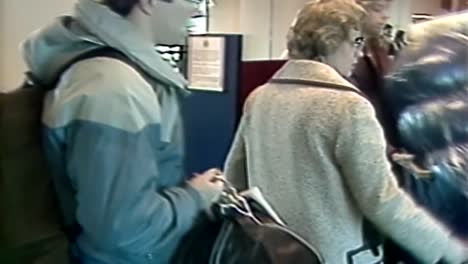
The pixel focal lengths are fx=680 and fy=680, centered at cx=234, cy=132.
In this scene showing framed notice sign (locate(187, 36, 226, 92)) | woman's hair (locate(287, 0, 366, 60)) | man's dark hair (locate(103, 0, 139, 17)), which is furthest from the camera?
framed notice sign (locate(187, 36, 226, 92))

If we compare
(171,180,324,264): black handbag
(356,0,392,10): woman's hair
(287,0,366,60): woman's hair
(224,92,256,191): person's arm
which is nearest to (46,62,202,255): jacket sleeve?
(171,180,324,264): black handbag

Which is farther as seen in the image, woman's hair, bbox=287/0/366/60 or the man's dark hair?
woman's hair, bbox=287/0/366/60

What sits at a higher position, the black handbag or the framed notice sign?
the black handbag

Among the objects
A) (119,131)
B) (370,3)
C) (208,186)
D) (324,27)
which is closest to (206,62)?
(370,3)

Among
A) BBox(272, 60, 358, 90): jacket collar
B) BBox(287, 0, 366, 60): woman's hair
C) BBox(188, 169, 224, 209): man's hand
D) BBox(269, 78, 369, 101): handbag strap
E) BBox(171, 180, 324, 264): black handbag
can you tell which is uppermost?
BBox(287, 0, 366, 60): woman's hair

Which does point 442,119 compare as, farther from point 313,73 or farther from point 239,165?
point 239,165

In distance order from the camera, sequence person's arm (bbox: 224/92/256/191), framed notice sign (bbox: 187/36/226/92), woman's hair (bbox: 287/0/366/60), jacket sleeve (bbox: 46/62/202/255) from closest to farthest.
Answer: jacket sleeve (bbox: 46/62/202/255)
woman's hair (bbox: 287/0/366/60)
person's arm (bbox: 224/92/256/191)
framed notice sign (bbox: 187/36/226/92)

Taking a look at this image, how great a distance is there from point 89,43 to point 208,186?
1.04 feet

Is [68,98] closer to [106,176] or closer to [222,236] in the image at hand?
[106,176]

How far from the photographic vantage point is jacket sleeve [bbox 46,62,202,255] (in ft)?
3.27

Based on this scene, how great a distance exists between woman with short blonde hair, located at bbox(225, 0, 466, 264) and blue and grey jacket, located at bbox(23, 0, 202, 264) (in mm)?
625

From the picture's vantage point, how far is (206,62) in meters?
3.57

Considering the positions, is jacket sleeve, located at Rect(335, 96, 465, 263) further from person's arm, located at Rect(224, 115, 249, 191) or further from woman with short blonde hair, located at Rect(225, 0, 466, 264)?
person's arm, located at Rect(224, 115, 249, 191)

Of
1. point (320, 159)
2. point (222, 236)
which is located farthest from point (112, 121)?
point (320, 159)
